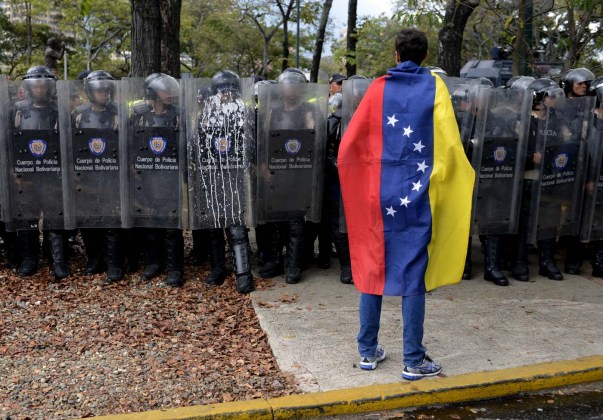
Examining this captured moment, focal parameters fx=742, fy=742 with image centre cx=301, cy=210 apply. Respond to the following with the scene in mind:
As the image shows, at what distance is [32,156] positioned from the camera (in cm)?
656

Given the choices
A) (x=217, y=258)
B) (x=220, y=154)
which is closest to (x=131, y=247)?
(x=217, y=258)

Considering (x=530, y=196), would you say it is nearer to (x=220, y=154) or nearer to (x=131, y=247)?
(x=220, y=154)

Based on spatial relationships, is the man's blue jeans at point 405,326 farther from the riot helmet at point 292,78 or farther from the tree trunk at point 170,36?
the tree trunk at point 170,36

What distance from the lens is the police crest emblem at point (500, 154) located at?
6676 millimetres

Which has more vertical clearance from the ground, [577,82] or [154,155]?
[577,82]

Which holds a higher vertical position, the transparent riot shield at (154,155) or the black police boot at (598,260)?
the transparent riot shield at (154,155)

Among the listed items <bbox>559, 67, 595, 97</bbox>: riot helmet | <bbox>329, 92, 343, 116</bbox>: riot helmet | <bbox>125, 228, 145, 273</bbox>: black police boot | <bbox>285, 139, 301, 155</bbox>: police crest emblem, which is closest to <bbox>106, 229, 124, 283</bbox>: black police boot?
<bbox>125, 228, 145, 273</bbox>: black police boot

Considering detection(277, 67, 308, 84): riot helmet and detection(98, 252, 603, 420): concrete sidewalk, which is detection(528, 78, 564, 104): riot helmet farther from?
detection(277, 67, 308, 84): riot helmet

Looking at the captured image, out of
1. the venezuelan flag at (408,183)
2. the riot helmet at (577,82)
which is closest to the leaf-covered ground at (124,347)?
the venezuelan flag at (408,183)

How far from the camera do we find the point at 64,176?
6602 millimetres

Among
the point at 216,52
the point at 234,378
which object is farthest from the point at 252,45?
the point at 234,378

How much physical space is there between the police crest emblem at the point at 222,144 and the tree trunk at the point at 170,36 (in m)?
2.97

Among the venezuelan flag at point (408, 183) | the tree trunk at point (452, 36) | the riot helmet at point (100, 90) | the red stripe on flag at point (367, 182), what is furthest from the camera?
the tree trunk at point (452, 36)

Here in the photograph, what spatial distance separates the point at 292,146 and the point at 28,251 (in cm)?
269
